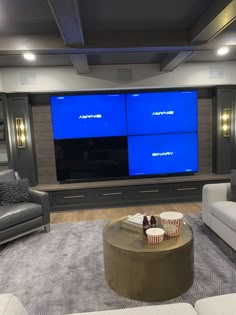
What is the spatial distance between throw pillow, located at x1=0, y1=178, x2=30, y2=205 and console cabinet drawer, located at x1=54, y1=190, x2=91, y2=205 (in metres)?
0.90

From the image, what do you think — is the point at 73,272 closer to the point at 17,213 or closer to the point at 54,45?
the point at 17,213

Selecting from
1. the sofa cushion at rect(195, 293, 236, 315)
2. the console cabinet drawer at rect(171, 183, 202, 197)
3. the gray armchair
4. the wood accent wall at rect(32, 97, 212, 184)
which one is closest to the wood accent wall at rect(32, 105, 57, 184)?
the wood accent wall at rect(32, 97, 212, 184)

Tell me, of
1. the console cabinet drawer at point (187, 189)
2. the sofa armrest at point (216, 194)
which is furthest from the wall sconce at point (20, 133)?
the sofa armrest at point (216, 194)

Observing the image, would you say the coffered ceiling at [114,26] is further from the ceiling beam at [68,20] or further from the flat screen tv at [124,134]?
the flat screen tv at [124,134]

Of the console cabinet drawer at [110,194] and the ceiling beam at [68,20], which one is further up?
the ceiling beam at [68,20]

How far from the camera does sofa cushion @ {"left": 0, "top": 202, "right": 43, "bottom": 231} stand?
3.07m

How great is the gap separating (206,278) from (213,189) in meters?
1.33

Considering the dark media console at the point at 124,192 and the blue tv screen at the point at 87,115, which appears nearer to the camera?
the dark media console at the point at 124,192

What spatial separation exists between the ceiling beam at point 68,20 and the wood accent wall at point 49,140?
85.6 inches

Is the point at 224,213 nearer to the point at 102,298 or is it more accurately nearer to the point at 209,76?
the point at 102,298

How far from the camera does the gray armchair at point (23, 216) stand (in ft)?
10.1

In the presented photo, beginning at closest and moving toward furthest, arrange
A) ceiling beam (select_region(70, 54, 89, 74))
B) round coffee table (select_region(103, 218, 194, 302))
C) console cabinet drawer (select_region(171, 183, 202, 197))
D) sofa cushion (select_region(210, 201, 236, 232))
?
1. round coffee table (select_region(103, 218, 194, 302))
2. sofa cushion (select_region(210, 201, 236, 232))
3. ceiling beam (select_region(70, 54, 89, 74))
4. console cabinet drawer (select_region(171, 183, 202, 197))

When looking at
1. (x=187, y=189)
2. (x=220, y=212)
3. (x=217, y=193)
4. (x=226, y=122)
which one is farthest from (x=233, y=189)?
(x=226, y=122)

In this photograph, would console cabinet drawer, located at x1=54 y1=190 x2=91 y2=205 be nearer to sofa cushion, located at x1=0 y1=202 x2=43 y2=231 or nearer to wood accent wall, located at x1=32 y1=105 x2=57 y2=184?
wood accent wall, located at x1=32 y1=105 x2=57 y2=184
